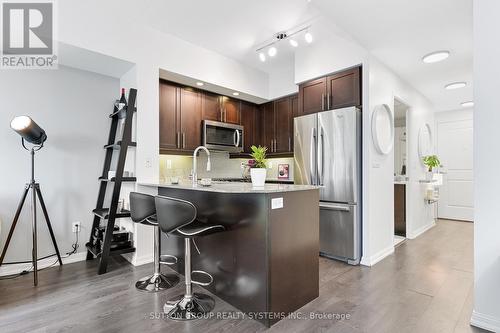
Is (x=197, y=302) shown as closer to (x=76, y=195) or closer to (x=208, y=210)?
(x=208, y=210)

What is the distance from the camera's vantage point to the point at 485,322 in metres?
1.78

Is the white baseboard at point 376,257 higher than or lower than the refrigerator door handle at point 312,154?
lower

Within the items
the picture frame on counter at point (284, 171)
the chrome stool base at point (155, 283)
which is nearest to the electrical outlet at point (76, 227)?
the chrome stool base at point (155, 283)

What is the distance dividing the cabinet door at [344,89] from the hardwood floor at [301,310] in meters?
2.04

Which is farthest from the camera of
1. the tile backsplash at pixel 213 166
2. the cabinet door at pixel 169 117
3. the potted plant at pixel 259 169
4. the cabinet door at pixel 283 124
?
the cabinet door at pixel 283 124

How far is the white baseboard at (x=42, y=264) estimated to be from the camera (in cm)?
275

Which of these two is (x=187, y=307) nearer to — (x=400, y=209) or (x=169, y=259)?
(x=169, y=259)

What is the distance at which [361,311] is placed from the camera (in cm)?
203

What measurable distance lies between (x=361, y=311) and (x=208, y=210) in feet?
4.98

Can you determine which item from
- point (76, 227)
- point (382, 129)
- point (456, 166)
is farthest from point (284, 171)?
point (456, 166)

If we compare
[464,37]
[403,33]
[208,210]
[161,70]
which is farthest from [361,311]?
[161,70]

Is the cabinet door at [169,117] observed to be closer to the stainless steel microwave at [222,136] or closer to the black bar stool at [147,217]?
the stainless steel microwave at [222,136]

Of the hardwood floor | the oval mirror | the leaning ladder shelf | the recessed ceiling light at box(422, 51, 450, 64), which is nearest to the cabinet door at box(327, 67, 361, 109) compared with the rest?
the oval mirror

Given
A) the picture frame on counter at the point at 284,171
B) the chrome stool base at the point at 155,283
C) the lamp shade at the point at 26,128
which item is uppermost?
the lamp shade at the point at 26,128
